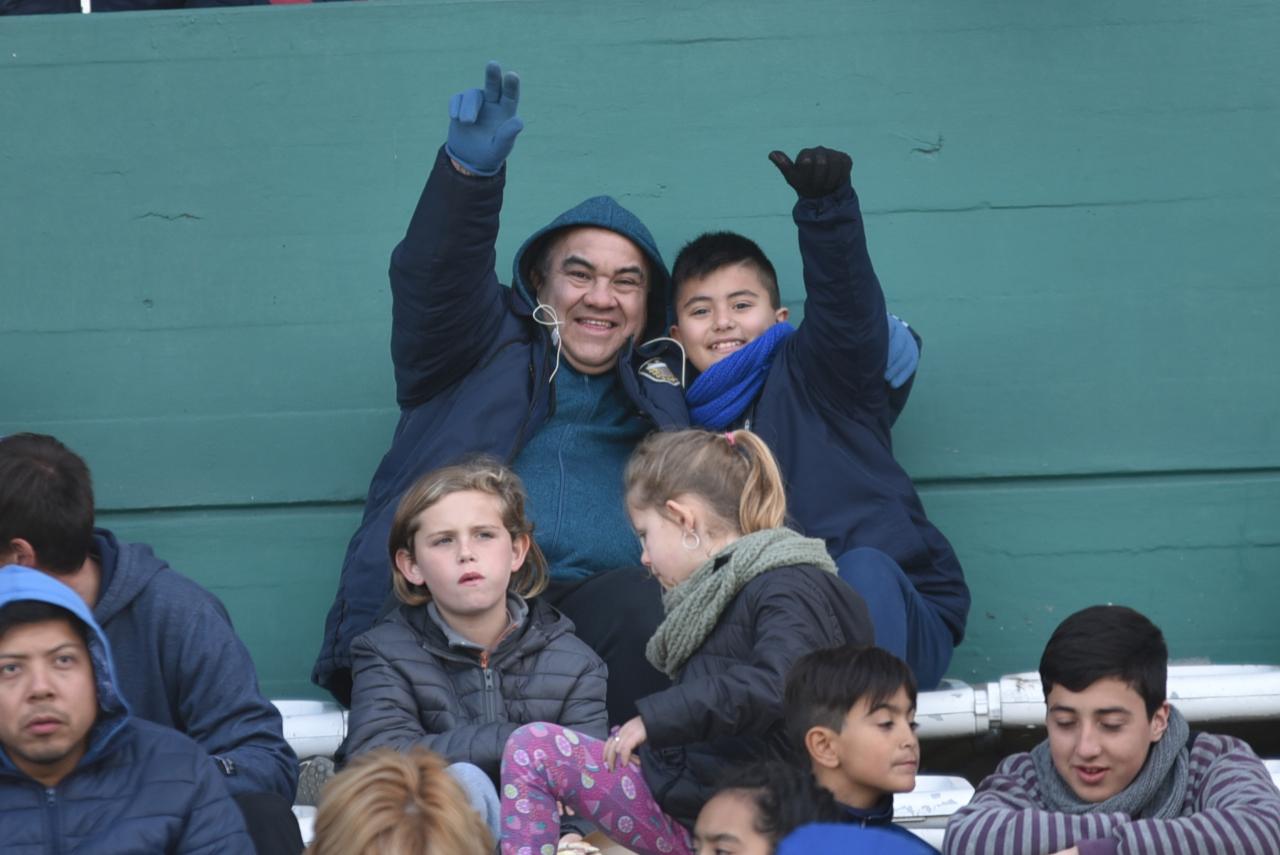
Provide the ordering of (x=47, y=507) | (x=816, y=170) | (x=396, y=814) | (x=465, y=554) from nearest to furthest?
(x=396, y=814) < (x=47, y=507) < (x=465, y=554) < (x=816, y=170)

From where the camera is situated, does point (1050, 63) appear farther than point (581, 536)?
Yes

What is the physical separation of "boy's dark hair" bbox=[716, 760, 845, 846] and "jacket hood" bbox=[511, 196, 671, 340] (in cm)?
138

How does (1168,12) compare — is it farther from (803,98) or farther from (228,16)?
(228,16)

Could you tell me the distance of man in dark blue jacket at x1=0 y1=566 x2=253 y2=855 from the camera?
7.99ft

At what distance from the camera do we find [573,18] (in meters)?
3.84

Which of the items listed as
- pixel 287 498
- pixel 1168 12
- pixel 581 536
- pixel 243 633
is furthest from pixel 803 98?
pixel 243 633

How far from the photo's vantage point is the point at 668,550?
9.41ft

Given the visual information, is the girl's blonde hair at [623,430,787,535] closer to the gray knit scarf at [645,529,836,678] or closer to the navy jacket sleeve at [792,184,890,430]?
the gray knit scarf at [645,529,836,678]

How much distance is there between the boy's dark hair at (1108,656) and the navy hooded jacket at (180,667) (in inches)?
43.7

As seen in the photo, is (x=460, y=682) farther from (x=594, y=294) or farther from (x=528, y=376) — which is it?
(x=594, y=294)

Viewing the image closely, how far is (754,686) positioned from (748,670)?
0.03 metres

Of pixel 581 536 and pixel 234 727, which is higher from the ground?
pixel 581 536

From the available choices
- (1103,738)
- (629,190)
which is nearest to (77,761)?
(1103,738)

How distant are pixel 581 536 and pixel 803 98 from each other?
1063 millimetres
